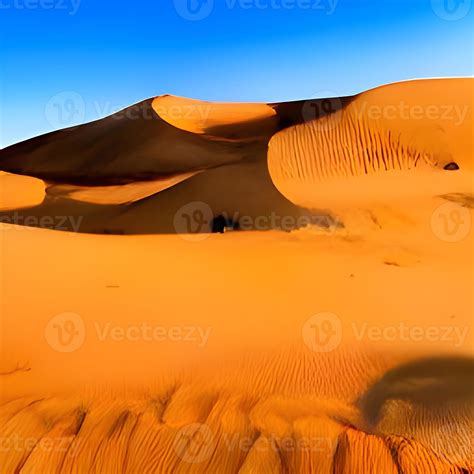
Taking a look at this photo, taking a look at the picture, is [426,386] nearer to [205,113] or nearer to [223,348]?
[223,348]

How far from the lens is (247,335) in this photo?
17.7 ft

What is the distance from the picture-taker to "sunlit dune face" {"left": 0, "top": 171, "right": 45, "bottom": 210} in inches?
667

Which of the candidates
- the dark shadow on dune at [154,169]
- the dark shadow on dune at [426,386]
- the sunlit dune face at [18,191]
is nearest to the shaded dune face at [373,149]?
the dark shadow on dune at [154,169]

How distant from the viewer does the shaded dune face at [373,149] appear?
44.4ft

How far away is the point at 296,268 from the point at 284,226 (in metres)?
2.54

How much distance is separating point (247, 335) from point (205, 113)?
22617 mm

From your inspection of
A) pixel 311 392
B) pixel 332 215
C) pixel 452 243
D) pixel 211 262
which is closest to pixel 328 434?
pixel 311 392

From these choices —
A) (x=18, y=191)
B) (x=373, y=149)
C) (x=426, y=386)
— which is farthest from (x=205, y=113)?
(x=426, y=386)

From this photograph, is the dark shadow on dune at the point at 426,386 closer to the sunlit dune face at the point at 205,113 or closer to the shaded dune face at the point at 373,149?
the shaded dune face at the point at 373,149

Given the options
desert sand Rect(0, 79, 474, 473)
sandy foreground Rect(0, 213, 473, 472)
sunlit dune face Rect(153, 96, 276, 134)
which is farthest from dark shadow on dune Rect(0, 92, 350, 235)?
sandy foreground Rect(0, 213, 473, 472)

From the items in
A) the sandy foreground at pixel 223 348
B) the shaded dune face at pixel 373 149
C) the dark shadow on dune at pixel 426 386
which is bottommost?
the dark shadow on dune at pixel 426 386

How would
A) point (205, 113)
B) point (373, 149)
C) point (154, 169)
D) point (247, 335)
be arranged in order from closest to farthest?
1. point (247, 335)
2. point (373, 149)
3. point (154, 169)
4. point (205, 113)

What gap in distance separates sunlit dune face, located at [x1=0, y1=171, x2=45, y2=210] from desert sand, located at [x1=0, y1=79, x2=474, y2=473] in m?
4.25

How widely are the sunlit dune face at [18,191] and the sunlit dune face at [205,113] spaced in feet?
23.4
